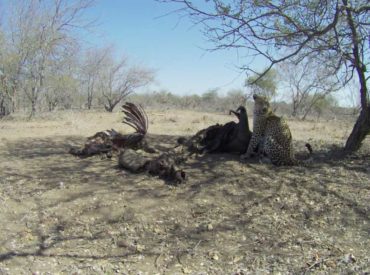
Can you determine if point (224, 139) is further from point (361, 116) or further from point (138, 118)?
point (361, 116)

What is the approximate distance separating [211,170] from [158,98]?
38.8 metres

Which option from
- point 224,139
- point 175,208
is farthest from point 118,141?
point 175,208

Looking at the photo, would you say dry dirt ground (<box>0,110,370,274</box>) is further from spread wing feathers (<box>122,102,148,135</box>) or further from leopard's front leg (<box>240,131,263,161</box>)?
spread wing feathers (<box>122,102,148,135</box>)

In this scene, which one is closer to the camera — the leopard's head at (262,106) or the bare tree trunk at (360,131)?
the leopard's head at (262,106)

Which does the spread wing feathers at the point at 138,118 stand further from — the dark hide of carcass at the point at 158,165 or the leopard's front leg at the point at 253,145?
the leopard's front leg at the point at 253,145

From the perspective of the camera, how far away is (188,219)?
405 cm

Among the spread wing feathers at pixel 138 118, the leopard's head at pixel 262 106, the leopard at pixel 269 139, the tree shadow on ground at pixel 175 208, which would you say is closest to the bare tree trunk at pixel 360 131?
the tree shadow on ground at pixel 175 208

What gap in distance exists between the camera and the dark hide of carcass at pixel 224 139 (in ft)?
20.1

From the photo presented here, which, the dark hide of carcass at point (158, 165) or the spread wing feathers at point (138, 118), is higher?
the spread wing feathers at point (138, 118)

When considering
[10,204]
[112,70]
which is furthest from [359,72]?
[112,70]

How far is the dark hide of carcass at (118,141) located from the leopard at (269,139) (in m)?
1.61

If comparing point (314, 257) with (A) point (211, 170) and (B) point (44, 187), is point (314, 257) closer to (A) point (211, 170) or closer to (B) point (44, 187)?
(A) point (211, 170)

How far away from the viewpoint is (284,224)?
4012mm

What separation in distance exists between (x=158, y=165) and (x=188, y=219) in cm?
124
